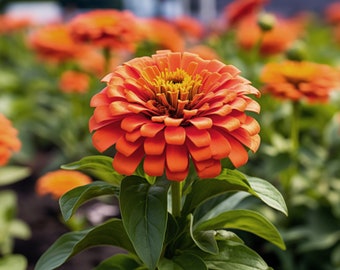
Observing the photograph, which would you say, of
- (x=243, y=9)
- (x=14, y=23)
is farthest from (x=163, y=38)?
(x=14, y=23)

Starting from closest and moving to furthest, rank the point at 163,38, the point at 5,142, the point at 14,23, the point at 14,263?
the point at 14,263, the point at 5,142, the point at 163,38, the point at 14,23

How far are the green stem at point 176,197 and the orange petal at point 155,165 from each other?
0.14 meters

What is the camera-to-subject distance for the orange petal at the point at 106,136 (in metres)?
1.01

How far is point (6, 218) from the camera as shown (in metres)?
1.96

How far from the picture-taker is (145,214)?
1.06m

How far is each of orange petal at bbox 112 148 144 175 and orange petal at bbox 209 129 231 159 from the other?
4.3 inches

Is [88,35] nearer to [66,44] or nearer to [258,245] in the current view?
[66,44]

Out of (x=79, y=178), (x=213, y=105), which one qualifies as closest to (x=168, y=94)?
(x=213, y=105)

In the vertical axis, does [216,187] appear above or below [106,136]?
below

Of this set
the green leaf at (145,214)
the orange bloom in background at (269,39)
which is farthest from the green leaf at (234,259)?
the orange bloom in background at (269,39)

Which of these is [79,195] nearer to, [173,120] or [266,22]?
[173,120]

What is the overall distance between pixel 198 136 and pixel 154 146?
65mm

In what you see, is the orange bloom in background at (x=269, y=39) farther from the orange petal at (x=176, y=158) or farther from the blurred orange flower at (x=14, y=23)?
the orange petal at (x=176, y=158)

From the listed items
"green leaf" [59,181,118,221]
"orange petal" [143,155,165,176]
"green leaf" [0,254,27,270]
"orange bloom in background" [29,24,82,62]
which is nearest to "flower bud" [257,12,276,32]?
"orange bloom in background" [29,24,82,62]
